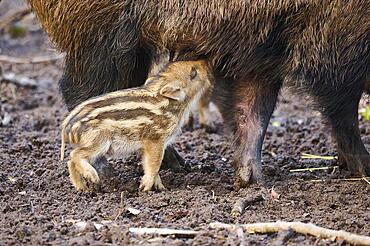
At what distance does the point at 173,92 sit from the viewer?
489cm

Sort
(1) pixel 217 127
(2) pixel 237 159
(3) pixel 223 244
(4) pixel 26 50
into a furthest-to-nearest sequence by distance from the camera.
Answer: (4) pixel 26 50
(1) pixel 217 127
(2) pixel 237 159
(3) pixel 223 244

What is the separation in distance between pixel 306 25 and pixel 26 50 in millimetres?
5525

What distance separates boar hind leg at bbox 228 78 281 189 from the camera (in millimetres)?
5211

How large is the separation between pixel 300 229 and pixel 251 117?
135cm

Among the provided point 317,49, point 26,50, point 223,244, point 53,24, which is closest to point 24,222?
point 223,244

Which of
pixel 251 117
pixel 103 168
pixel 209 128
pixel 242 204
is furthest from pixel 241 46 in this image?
pixel 209 128

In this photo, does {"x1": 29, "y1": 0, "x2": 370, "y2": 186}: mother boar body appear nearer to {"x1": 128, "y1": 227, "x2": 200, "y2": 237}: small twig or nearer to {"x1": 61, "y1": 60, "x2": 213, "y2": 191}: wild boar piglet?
{"x1": 61, "y1": 60, "x2": 213, "y2": 191}: wild boar piglet

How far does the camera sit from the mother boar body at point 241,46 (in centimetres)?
491

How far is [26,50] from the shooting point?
9.89 meters

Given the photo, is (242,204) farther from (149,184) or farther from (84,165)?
(84,165)

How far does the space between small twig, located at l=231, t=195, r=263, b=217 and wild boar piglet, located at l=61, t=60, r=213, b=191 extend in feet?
1.87

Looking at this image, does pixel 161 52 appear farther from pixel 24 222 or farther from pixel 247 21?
pixel 24 222

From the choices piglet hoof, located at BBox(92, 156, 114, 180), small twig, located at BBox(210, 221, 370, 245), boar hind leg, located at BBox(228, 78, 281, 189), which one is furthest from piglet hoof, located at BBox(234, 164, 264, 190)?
small twig, located at BBox(210, 221, 370, 245)

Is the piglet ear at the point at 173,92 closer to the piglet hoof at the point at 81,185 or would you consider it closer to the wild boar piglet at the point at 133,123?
the wild boar piglet at the point at 133,123
